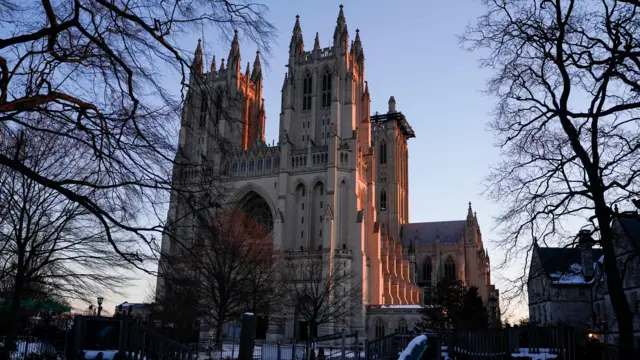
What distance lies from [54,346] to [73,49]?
16.3 m

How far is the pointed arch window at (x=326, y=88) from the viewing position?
66938 millimetres

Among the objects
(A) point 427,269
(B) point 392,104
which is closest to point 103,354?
(A) point 427,269

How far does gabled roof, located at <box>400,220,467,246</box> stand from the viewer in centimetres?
9288

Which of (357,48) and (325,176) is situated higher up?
(357,48)

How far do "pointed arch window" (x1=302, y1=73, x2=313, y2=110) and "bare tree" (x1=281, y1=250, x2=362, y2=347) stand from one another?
62.0 ft

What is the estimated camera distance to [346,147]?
62031mm

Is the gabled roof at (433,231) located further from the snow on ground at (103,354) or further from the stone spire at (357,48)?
the snow on ground at (103,354)

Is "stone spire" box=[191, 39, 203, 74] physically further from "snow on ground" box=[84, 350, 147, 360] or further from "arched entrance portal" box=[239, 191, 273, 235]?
"arched entrance portal" box=[239, 191, 273, 235]

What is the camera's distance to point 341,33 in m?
67.9

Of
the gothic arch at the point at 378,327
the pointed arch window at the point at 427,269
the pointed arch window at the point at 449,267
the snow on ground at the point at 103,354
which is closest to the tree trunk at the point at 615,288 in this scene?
the snow on ground at the point at 103,354

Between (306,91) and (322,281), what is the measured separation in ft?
83.8

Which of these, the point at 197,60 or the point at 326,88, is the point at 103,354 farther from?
the point at 326,88

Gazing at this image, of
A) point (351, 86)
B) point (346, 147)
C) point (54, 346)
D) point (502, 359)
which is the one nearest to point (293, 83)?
point (351, 86)

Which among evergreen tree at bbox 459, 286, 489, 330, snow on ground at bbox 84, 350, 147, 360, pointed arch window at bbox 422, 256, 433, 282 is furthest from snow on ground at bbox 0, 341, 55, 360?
pointed arch window at bbox 422, 256, 433, 282
